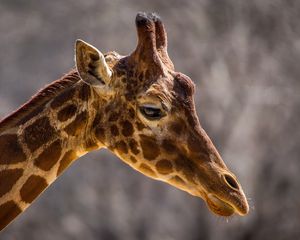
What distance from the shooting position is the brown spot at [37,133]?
7.12 m

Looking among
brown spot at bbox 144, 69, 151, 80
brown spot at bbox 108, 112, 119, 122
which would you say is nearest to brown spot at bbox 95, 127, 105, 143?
brown spot at bbox 108, 112, 119, 122

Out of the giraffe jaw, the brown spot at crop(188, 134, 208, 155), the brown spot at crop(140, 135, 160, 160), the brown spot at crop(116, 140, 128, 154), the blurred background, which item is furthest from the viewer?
the blurred background

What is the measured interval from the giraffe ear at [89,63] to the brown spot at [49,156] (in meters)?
0.63

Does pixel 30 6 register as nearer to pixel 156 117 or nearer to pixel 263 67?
pixel 263 67

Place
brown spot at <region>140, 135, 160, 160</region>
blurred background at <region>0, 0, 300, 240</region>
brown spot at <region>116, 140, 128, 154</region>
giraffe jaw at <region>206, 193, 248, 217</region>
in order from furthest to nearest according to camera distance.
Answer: blurred background at <region>0, 0, 300, 240</region> → brown spot at <region>116, 140, 128, 154</region> → brown spot at <region>140, 135, 160, 160</region> → giraffe jaw at <region>206, 193, 248, 217</region>

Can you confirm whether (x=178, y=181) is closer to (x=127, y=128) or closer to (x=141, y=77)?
(x=127, y=128)

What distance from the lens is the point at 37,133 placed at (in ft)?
23.4

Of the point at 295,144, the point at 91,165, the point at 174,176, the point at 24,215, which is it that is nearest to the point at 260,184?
the point at 295,144

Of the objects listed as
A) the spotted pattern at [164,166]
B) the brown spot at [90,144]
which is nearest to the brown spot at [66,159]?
the brown spot at [90,144]

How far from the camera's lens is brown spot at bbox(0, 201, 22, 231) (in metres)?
7.11

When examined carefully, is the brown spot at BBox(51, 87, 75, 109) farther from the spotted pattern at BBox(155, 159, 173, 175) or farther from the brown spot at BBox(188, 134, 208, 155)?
the brown spot at BBox(188, 134, 208, 155)

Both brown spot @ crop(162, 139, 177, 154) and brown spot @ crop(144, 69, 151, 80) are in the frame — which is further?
brown spot @ crop(144, 69, 151, 80)

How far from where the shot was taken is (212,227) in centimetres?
1752

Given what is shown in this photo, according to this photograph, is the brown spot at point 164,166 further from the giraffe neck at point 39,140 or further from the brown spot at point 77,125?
the brown spot at point 77,125
